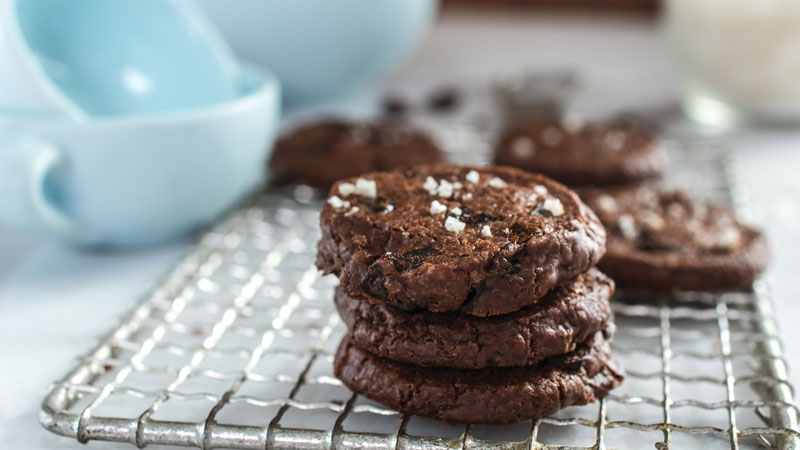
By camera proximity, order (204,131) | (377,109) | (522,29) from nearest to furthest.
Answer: (204,131), (377,109), (522,29)

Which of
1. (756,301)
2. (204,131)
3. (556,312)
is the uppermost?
(204,131)

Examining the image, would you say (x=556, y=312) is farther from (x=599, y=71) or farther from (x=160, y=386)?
(x=599, y=71)

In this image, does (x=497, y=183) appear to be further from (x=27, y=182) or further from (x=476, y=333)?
(x=27, y=182)

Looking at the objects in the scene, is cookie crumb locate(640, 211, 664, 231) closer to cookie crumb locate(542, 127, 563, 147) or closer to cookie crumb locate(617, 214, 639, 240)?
cookie crumb locate(617, 214, 639, 240)

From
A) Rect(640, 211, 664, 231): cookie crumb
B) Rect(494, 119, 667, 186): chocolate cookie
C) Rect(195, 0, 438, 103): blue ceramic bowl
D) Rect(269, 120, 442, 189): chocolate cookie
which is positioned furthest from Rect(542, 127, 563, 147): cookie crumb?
Rect(195, 0, 438, 103): blue ceramic bowl

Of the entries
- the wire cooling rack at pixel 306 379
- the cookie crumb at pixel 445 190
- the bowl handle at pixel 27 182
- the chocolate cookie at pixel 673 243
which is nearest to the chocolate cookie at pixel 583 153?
the chocolate cookie at pixel 673 243

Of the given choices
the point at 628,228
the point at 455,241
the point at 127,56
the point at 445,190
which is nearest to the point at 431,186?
the point at 445,190

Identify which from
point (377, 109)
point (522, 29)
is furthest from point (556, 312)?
point (522, 29)
